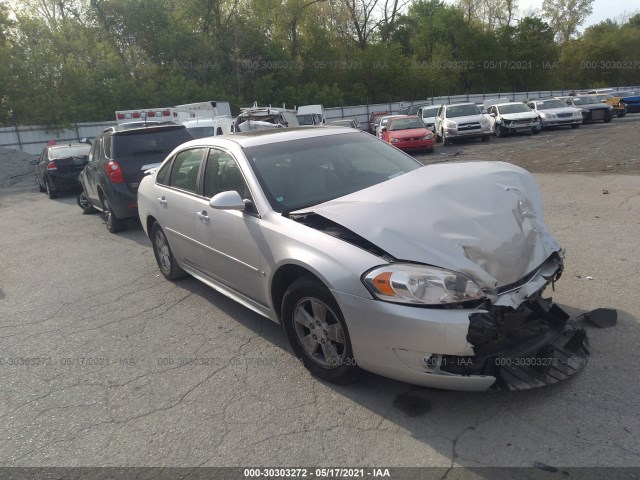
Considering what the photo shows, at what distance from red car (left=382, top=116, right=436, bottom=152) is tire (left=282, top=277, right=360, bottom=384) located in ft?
50.2

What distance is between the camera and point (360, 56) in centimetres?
4525

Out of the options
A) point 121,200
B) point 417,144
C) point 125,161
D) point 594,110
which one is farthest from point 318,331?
point 594,110

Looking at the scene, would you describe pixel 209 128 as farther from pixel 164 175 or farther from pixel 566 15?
pixel 566 15

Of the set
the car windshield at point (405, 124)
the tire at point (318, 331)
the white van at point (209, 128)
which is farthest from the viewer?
the car windshield at point (405, 124)

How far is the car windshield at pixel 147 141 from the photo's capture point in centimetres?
888

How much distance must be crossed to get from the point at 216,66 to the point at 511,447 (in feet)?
123

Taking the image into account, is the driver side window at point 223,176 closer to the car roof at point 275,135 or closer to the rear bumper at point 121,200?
the car roof at point 275,135

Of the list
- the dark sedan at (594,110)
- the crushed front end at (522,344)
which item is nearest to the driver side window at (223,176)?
the crushed front end at (522,344)

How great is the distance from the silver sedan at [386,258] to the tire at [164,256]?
1.03 metres

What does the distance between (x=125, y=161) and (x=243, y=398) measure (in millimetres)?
6412

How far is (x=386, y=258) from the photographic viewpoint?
3152mm

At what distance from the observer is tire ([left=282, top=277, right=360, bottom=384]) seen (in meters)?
3.35

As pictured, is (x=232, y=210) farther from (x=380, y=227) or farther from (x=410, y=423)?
(x=410, y=423)

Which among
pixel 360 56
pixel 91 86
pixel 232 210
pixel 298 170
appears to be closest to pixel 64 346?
pixel 232 210
